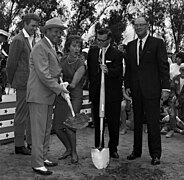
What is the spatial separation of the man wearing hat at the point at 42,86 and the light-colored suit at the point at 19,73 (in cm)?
96

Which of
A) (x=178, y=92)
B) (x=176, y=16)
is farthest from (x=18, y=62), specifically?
(x=176, y=16)

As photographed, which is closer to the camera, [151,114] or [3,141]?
[151,114]

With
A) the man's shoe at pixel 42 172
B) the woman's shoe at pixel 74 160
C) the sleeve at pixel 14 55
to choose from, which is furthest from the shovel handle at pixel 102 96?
the sleeve at pixel 14 55

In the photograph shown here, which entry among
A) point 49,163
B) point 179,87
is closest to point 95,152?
point 49,163

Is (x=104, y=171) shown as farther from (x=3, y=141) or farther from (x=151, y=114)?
(x=3, y=141)

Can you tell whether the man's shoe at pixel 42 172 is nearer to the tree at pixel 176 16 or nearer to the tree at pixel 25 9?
the tree at pixel 25 9

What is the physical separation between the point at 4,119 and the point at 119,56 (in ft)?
7.90

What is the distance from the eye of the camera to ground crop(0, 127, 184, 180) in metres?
4.79

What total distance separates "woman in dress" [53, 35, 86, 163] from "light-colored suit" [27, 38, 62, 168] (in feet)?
2.15

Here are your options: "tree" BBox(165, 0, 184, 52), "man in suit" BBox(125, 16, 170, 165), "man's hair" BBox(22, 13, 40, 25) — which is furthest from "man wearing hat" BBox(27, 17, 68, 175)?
"tree" BBox(165, 0, 184, 52)

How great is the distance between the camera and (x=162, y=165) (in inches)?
213

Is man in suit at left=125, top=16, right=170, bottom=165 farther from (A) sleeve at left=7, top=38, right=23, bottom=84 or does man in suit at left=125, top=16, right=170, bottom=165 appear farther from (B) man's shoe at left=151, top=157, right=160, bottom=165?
(A) sleeve at left=7, top=38, right=23, bottom=84

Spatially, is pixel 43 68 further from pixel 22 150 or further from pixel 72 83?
pixel 22 150

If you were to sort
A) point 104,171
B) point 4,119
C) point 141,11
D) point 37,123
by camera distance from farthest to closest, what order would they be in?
point 141,11
point 4,119
point 104,171
point 37,123
